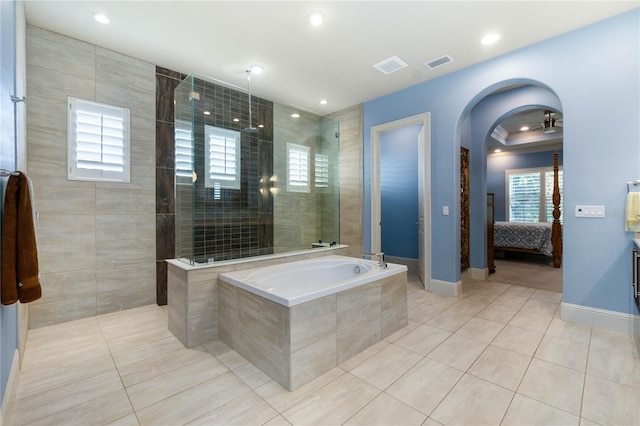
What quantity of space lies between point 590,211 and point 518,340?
1375 mm

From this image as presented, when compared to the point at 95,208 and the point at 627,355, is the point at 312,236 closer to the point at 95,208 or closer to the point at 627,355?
the point at 95,208

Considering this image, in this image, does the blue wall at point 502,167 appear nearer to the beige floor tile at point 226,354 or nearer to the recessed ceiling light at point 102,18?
the beige floor tile at point 226,354

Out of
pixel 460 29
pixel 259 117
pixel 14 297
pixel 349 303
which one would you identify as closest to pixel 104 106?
pixel 259 117

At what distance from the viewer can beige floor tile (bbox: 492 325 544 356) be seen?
2.18 meters

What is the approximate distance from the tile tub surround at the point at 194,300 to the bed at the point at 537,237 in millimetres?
5463

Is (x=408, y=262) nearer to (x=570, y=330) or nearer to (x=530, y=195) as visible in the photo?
(x=570, y=330)

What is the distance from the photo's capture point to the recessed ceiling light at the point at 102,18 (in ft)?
8.04

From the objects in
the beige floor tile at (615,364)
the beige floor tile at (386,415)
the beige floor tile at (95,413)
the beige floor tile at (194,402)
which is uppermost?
the beige floor tile at (615,364)

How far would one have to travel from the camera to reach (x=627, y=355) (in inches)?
81.4

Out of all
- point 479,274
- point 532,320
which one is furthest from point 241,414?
point 479,274

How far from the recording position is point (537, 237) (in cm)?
543

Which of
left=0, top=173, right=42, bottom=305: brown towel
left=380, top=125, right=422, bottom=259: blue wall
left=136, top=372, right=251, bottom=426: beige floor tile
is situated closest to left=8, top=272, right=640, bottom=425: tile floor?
left=136, top=372, right=251, bottom=426: beige floor tile

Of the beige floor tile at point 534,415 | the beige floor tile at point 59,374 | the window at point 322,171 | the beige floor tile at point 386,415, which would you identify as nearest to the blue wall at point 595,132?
the beige floor tile at point 534,415

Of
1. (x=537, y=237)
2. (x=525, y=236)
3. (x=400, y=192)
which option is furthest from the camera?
(x=525, y=236)
